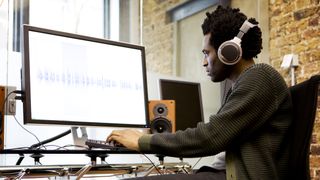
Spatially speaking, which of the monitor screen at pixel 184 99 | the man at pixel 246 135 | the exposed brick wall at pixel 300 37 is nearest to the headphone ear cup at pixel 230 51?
the man at pixel 246 135

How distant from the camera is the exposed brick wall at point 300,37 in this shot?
10.4 ft

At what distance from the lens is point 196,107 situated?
2.80 m

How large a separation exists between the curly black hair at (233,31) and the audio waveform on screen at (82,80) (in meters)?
0.72

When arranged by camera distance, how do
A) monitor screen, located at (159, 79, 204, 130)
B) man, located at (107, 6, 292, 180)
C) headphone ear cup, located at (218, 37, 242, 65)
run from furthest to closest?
1. monitor screen, located at (159, 79, 204, 130)
2. headphone ear cup, located at (218, 37, 242, 65)
3. man, located at (107, 6, 292, 180)

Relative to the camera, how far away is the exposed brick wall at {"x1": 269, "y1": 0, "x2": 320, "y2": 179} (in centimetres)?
317

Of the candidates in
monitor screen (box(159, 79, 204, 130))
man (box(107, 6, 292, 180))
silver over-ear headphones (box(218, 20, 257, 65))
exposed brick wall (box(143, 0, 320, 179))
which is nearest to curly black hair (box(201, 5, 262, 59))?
silver over-ear headphones (box(218, 20, 257, 65))

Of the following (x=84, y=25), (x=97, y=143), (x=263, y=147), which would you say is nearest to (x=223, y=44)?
(x=263, y=147)

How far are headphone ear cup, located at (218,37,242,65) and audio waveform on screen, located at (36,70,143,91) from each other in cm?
75

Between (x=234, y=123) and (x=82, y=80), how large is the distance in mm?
934

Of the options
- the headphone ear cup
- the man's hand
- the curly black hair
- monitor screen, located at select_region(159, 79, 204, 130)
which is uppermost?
the curly black hair

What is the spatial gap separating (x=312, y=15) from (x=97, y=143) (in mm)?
2134

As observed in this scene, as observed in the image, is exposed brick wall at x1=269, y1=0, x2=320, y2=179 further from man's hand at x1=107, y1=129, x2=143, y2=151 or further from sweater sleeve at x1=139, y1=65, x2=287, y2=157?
man's hand at x1=107, y1=129, x2=143, y2=151

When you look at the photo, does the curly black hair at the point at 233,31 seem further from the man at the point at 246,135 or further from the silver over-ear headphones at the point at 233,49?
the man at the point at 246,135

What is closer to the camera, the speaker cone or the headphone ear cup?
the headphone ear cup
